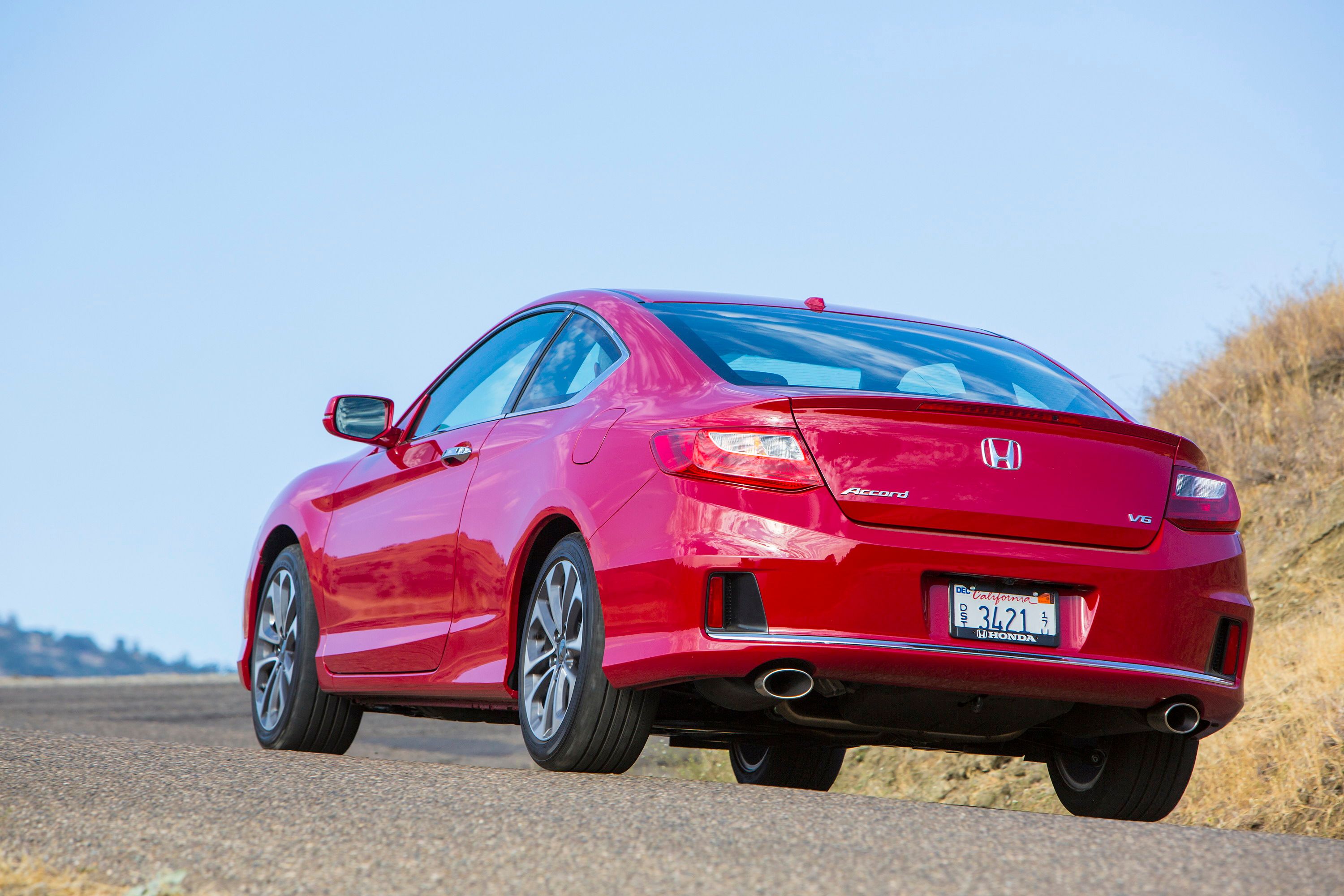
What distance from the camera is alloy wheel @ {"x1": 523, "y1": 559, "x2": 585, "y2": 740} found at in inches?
193

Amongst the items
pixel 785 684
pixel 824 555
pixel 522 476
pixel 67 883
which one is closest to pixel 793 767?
pixel 522 476

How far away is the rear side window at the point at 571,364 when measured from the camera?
531 cm

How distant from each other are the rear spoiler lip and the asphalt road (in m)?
1.10

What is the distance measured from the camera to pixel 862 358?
521cm

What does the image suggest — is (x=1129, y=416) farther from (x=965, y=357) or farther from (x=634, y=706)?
(x=634, y=706)

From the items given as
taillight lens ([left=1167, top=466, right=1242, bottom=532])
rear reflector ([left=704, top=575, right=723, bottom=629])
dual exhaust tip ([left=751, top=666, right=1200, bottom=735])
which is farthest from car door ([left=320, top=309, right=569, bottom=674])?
taillight lens ([left=1167, top=466, right=1242, bottom=532])

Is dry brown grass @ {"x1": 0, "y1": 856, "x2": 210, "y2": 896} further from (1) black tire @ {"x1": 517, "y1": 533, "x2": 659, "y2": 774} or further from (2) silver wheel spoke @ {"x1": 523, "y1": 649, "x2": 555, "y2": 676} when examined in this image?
(2) silver wheel spoke @ {"x1": 523, "y1": 649, "x2": 555, "y2": 676}

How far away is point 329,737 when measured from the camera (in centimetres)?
692

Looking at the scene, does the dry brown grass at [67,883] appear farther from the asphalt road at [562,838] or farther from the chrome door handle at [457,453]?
the chrome door handle at [457,453]

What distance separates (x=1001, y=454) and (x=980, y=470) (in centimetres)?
9

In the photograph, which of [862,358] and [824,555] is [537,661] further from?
[862,358]

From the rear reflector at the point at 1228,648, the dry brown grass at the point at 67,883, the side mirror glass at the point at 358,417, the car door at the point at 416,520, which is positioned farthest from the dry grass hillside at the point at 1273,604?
the dry brown grass at the point at 67,883

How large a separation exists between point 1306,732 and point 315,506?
4.57 metres

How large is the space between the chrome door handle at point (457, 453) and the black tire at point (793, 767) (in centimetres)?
198
